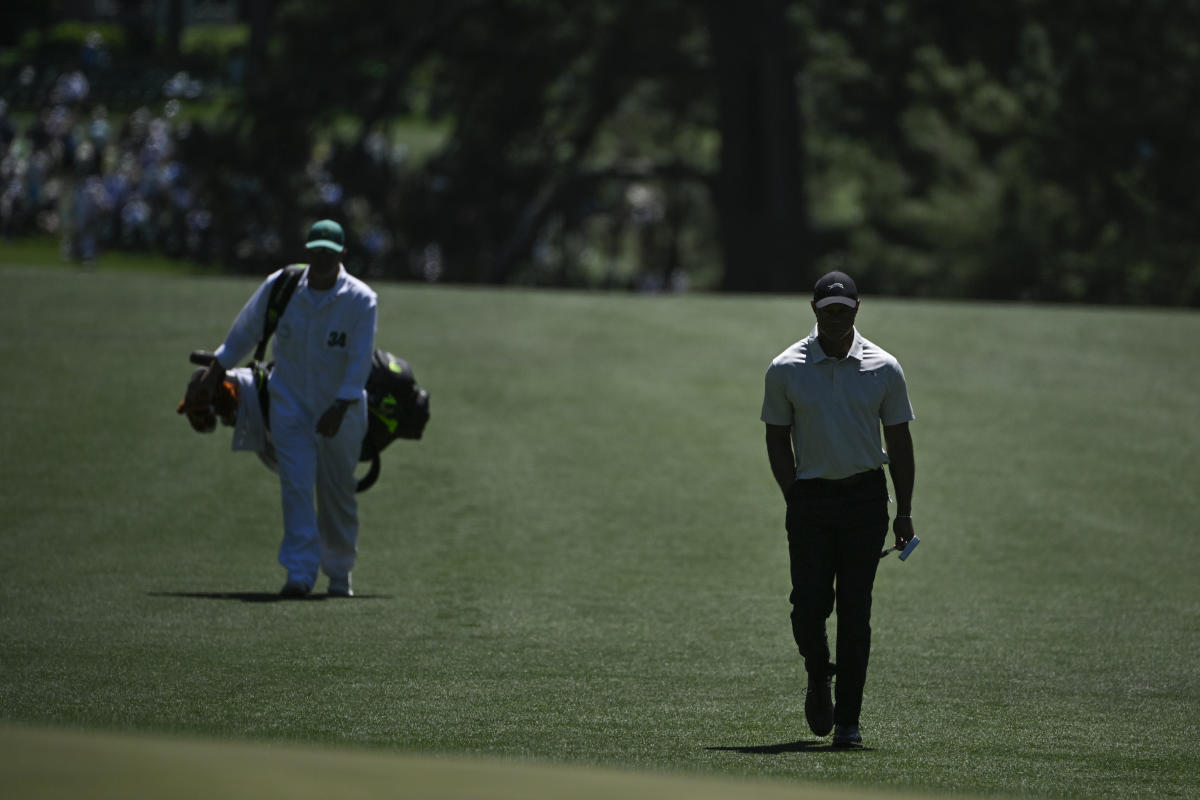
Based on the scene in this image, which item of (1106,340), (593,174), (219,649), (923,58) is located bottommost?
(219,649)

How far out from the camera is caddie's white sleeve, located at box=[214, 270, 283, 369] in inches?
408

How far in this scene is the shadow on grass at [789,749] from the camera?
6820mm

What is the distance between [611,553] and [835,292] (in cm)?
660

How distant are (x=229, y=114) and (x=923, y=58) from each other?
531 inches

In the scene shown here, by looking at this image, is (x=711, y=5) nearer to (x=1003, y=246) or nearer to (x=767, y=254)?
(x=767, y=254)

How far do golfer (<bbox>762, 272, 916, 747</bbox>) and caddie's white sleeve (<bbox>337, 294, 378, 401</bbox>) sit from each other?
3.68m

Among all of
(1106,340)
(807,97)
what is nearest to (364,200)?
(807,97)

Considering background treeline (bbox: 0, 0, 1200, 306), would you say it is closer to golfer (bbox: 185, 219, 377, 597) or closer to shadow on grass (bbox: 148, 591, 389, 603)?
shadow on grass (bbox: 148, 591, 389, 603)

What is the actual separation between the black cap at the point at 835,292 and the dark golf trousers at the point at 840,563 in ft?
2.17

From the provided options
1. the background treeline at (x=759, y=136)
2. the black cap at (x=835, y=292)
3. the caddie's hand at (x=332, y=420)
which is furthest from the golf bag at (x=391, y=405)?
the background treeline at (x=759, y=136)

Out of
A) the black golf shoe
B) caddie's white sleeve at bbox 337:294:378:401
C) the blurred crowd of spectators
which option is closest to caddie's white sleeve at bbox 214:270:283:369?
caddie's white sleeve at bbox 337:294:378:401

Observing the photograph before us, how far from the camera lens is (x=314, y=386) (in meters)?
10.5

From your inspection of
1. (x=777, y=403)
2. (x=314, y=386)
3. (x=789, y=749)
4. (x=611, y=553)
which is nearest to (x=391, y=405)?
(x=314, y=386)

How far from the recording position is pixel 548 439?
655 inches
